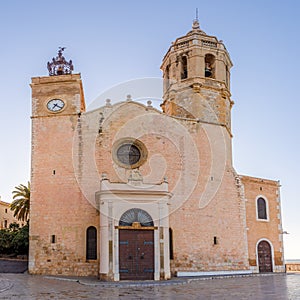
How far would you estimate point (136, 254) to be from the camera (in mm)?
20906

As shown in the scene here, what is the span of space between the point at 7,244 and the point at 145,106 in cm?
1242

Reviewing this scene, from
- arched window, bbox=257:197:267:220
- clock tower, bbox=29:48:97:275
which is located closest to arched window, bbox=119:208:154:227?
clock tower, bbox=29:48:97:275

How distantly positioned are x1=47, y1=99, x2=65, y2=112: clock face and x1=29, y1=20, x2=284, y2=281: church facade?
0.19 ft

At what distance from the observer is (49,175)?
24.0m

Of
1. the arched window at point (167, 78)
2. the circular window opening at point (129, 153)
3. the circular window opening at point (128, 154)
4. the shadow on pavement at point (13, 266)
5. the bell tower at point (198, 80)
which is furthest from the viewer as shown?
the arched window at point (167, 78)

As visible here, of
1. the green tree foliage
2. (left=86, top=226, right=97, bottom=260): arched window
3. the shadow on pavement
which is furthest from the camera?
the green tree foliage

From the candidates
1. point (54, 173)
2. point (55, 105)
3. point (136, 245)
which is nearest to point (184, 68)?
point (55, 105)

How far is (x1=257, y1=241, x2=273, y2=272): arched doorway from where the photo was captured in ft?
91.5

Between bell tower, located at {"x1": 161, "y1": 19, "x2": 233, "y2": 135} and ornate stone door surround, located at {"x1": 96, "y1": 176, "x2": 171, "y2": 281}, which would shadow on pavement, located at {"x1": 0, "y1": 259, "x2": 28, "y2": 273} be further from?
bell tower, located at {"x1": 161, "y1": 19, "x2": 233, "y2": 135}

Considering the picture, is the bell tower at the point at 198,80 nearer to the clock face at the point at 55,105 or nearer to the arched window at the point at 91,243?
the clock face at the point at 55,105

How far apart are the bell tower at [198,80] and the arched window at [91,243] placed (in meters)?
9.50

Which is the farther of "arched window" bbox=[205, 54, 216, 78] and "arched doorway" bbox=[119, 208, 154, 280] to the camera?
"arched window" bbox=[205, 54, 216, 78]


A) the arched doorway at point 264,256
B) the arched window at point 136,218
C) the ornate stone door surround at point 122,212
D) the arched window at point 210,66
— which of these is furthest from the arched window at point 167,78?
the arched doorway at point 264,256

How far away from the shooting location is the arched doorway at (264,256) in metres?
27.9
